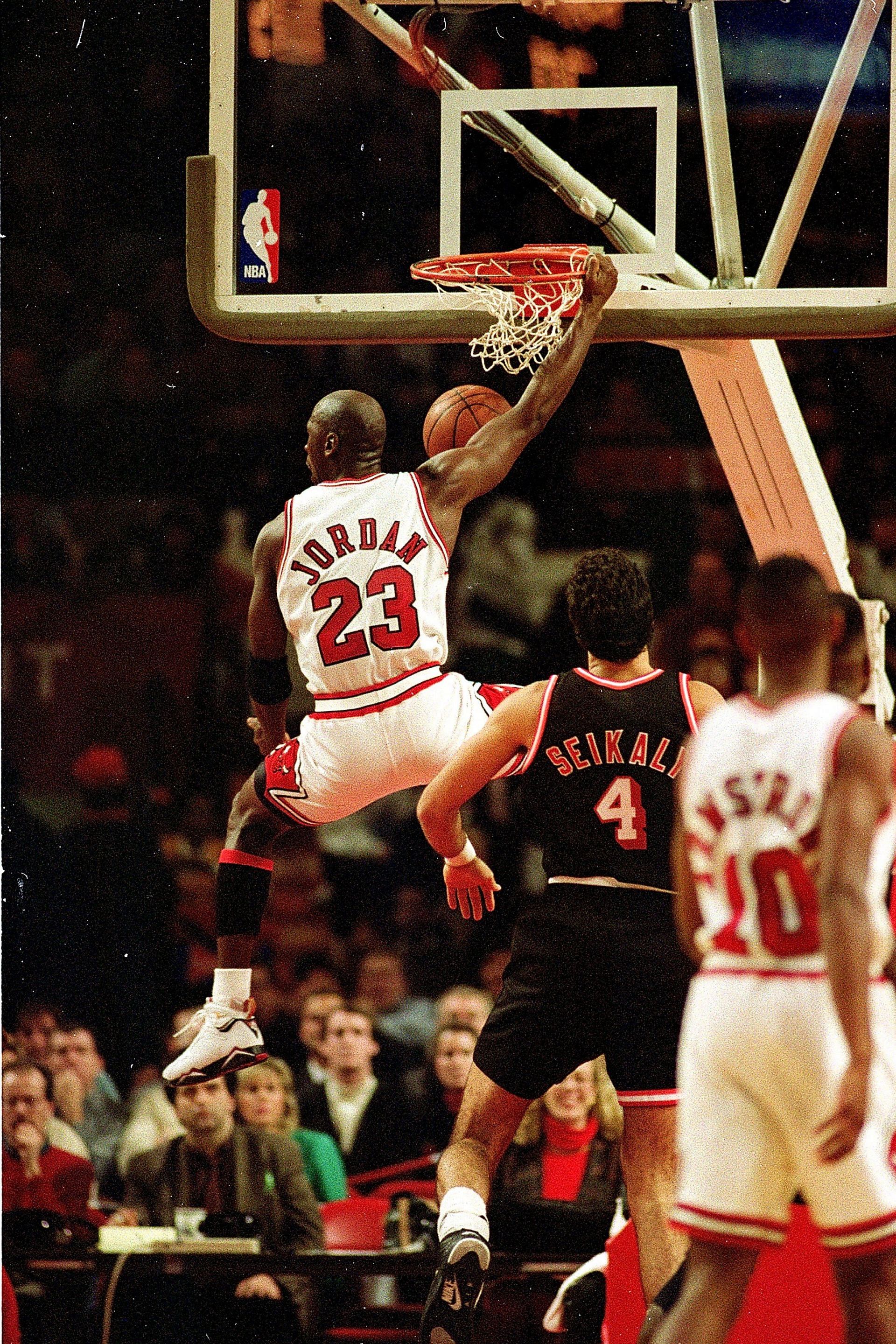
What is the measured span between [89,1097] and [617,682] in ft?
15.7

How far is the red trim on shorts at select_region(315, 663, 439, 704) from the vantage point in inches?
221

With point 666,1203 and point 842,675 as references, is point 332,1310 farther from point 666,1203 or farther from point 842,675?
point 842,675

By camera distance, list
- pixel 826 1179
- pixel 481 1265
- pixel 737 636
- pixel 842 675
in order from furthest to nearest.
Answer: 1. pixel 737 636
2. pixel 481 1265
3. pixel 842 675
4. pixel 826 1179

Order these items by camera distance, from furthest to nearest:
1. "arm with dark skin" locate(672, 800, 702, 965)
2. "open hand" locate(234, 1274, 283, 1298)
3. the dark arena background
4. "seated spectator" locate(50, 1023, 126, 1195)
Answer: the dark arena background < "seated spectator" locate(50, 1023, 126, 1195) < "open hand" locate(234, 1274, 283, 1298) < "arm with dark skin" locate(672, 800, 702, 965)

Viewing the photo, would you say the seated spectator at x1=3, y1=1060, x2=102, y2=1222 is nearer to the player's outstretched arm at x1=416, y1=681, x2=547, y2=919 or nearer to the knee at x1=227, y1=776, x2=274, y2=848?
the knee at x1=227, y1=776, x2=274, y2=848

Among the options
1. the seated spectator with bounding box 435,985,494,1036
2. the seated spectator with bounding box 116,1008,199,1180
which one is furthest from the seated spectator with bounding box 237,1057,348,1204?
the seated spectator with bounding box 435,985,494,1036

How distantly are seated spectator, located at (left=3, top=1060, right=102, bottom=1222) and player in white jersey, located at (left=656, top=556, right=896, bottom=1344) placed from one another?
494cm

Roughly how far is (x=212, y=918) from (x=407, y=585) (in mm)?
4548

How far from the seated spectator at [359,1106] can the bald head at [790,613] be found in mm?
5015

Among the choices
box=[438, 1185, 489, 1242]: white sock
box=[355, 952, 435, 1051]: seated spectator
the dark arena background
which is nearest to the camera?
box=[438, 1185, 489, 1242]: white sock

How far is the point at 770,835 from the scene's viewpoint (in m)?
3.74

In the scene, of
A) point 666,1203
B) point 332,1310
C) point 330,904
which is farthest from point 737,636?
point 666,1203

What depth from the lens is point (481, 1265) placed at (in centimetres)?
496

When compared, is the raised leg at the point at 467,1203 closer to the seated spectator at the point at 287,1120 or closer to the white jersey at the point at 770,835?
the white jersey at the point at 770,835
